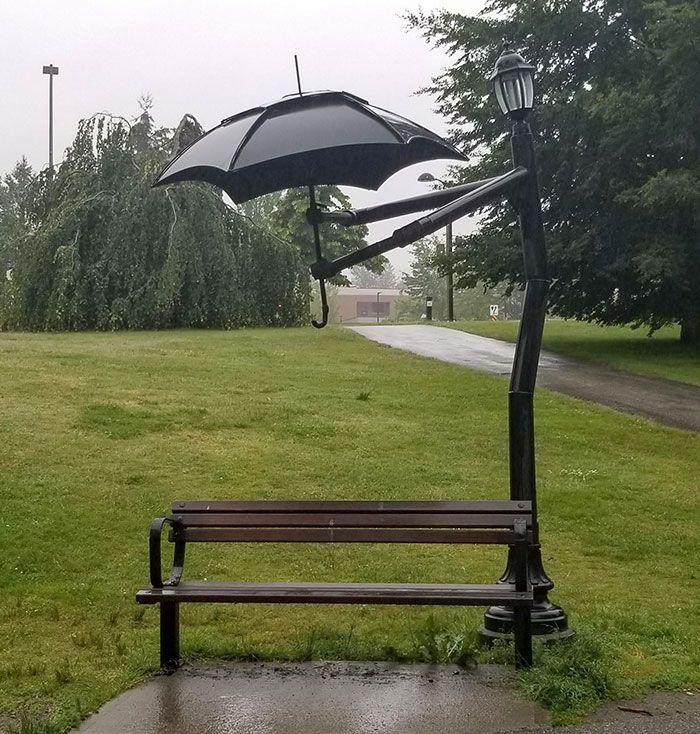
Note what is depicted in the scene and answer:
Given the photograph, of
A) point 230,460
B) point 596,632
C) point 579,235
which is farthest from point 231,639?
point 579,235

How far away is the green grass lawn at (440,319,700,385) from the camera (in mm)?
16297

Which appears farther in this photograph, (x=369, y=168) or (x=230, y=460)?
(x=230, y=460)

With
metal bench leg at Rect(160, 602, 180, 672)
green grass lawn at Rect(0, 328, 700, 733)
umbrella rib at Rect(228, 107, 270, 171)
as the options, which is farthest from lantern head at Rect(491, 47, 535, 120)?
metal bench leg at Rect(160, 602, 180, 672)

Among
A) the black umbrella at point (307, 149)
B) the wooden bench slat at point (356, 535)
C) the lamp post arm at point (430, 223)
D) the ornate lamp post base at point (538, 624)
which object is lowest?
the ornate lamp post base at point (538, 624)

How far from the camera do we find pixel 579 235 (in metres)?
18.8

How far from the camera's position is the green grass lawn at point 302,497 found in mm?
4371

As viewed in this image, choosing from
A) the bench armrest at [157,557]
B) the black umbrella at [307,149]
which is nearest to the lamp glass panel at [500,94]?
the black umbrella at [307,149]

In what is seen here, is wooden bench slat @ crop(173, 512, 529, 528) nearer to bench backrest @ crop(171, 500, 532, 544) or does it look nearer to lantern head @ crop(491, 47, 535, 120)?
bench backrest @ crop(171, 500, 532, 544)

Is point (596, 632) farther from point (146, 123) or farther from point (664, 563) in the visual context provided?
point (146, 123)

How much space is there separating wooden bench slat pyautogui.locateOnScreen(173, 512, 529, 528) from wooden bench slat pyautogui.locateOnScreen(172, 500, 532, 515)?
20mm

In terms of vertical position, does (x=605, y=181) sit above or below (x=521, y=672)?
above

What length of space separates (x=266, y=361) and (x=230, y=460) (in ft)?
19.4

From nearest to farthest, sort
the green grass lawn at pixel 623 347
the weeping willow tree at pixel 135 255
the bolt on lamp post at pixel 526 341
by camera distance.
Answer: the bolt on lamp post at pixel 526 341 < the green grass lawn at pixel 623 347 < the weeping willow tree at pixel 135 255

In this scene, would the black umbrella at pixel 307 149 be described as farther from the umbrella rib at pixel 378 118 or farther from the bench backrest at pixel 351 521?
the bench backrest at pixel 351 521
